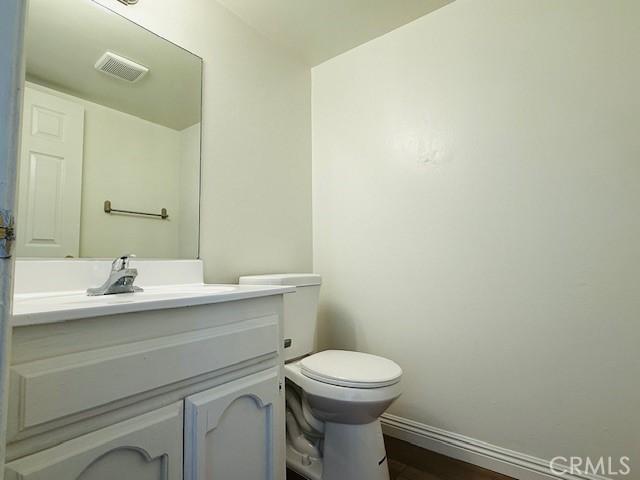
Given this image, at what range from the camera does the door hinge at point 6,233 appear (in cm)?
31

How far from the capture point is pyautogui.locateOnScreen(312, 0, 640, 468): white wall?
116 cm

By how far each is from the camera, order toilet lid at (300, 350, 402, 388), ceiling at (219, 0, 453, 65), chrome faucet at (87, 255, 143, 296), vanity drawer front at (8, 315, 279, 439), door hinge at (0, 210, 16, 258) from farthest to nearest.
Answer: ceiling at (219, 0, 453, 65) → toilet lid at (300, 350, 402, 388) → chrome faucet at (87, 255, 143, 296) → vanity drawer front at (8, 315, 279, 439) → door hinge at (0, 210, 16, 258)

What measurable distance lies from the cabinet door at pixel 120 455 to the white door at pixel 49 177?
2.16 ft

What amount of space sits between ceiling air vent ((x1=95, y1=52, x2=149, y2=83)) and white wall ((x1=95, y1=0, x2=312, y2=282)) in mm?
170

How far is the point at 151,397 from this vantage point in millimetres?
684

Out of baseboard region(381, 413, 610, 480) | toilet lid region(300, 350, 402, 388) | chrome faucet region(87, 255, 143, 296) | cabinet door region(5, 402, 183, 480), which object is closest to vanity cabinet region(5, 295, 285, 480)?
cabinet door region(5, 402, 183, 480)

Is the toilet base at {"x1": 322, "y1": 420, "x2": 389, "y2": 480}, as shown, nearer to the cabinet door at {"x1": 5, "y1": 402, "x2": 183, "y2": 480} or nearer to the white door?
the cabinet door at {"x1": 5, "y1": 402, "x2": 183, "y2": 480}

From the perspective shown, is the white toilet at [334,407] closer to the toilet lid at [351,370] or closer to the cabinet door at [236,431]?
the toilet lid at [351,370]

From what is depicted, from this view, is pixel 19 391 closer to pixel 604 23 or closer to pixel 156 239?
pixel 156 239

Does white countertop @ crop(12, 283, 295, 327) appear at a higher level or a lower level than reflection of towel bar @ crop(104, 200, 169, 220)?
lower

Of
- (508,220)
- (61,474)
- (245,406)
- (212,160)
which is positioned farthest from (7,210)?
(508,220)

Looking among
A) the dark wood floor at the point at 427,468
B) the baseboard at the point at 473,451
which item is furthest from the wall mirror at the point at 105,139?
the baseboard at the point at 473,451

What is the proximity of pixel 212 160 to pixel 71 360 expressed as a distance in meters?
1.05

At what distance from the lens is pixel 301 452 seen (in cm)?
132
